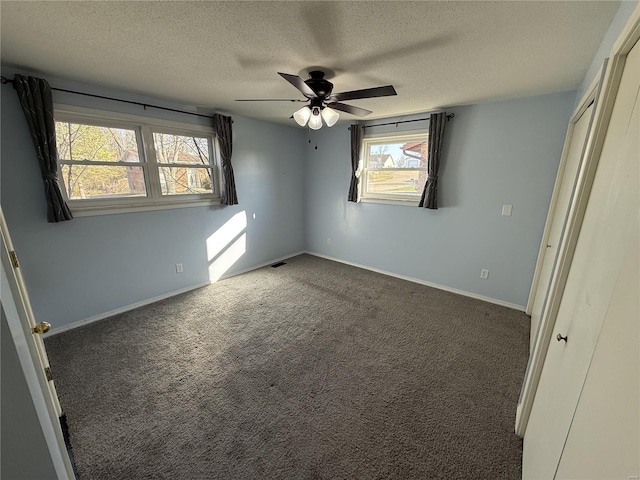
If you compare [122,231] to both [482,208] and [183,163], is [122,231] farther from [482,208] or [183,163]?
[482,208]

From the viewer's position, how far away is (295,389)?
1846mm

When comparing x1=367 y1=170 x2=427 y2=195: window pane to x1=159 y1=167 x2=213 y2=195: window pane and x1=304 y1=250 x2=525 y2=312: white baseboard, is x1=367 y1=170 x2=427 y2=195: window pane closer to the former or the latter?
x1=304 y1=250 x2=525 y2=312: white baseboard

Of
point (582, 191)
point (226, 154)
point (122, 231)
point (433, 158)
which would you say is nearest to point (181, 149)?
point (226, 154)

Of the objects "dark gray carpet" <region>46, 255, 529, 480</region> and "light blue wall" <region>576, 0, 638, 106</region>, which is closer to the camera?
"light blue wall" <region>576, 0, 638, 106</region>

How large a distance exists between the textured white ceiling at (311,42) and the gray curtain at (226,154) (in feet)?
2.74

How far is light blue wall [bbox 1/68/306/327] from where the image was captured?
2156 millimetres

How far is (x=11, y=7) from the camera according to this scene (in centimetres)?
124

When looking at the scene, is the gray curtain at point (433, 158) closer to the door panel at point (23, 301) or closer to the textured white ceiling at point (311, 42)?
the textured white ceiling at point (311, 42)

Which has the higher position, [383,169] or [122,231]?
[383,169]

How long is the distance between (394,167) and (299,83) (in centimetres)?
235

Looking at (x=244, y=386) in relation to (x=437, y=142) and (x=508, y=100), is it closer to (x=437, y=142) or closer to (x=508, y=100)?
(x=437, y=142)

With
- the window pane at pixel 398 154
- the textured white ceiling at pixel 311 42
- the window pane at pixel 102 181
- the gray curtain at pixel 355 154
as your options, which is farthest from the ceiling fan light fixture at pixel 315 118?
the window pane at pixel 102 181

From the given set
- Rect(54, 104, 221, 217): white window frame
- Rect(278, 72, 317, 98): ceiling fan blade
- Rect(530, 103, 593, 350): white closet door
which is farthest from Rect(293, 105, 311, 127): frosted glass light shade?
Rect(530, 103, 593, 350): white closet door

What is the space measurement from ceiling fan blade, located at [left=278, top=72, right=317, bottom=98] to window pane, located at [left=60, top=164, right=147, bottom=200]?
2170mm
